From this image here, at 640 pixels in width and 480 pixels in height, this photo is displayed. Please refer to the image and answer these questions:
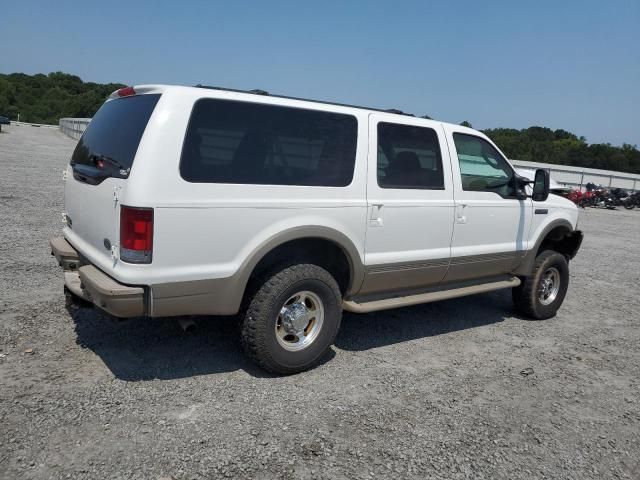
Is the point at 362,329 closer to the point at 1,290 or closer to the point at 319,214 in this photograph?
the point at 319,214

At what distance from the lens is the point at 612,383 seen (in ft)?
14.8

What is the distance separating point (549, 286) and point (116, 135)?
16.6 feet

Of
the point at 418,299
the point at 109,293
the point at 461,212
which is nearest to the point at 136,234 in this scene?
the point at 109,293

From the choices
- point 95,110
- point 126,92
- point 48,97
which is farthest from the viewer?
point 48,97

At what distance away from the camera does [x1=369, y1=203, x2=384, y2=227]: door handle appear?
429 cm

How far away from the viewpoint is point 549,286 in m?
6.30

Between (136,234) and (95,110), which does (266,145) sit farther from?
(95,110)

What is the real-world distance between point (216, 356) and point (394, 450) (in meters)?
1.72

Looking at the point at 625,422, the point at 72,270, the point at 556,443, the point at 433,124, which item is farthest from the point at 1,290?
the point at 625,422

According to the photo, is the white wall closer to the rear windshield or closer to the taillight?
the rear windshield

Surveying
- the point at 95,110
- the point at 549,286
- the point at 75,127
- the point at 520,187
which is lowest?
the point at 549,286

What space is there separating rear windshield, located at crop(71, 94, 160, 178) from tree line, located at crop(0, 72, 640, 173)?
2367 cm

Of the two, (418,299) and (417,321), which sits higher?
(418,299)

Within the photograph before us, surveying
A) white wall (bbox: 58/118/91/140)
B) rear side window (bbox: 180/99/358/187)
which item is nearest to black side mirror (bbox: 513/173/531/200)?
rear side window (bbox: 180/99/358/187)
